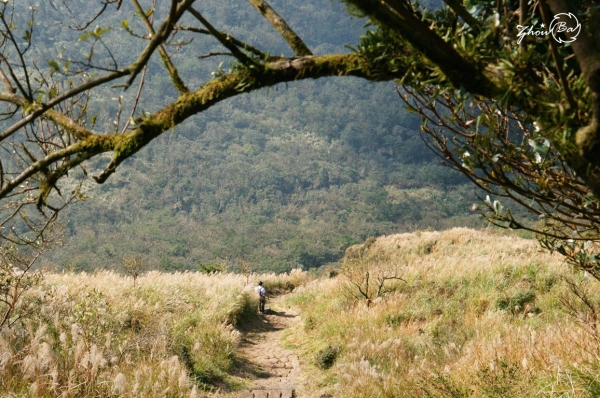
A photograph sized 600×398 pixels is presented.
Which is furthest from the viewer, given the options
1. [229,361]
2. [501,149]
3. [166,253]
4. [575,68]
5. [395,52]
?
[166,253]

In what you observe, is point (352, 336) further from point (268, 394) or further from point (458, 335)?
point (268, 394)

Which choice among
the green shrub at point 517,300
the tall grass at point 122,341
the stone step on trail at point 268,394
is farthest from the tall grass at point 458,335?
the tall grass at point 122,341

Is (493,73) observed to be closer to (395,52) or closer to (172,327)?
(395,52)

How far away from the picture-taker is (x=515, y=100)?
168 cm

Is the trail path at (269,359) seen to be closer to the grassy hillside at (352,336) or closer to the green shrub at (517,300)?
the grassy hillside at (352,336)

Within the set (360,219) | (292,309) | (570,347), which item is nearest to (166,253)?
(360,219)

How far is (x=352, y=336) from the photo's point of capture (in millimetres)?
8703

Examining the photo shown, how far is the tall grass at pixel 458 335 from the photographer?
4496mm

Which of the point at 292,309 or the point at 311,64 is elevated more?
the point at 311,64

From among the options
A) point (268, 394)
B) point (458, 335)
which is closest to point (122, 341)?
point (268, 394)

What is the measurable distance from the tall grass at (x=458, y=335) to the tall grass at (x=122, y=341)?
1.81 m

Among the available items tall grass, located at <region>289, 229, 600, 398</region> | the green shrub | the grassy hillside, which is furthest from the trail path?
the green shrub

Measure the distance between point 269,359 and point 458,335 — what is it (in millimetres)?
4014

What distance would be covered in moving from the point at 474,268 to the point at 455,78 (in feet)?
36.4
